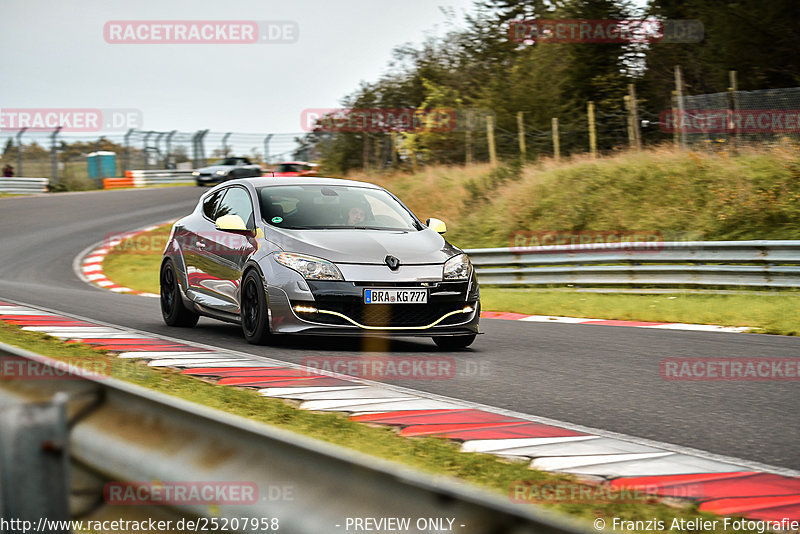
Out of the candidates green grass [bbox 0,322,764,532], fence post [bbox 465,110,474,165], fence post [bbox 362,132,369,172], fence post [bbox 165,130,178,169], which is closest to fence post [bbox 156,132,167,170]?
fence post [bbox 165,130,178,169]

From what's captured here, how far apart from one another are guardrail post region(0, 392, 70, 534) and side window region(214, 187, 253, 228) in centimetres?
697

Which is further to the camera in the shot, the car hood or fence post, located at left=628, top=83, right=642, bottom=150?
fence post, located at left=628, top=83, right=642, bottom=150

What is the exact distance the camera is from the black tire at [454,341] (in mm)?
8992

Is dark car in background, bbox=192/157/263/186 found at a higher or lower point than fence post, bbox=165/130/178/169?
lower

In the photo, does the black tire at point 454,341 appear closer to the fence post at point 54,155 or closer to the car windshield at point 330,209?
the car windshield at point 330,209

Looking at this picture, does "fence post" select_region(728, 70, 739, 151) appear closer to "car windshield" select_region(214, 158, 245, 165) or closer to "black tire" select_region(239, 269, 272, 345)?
"black tire" select_region(239, 269, 272, 345)

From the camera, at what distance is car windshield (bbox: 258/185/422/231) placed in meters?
9.12

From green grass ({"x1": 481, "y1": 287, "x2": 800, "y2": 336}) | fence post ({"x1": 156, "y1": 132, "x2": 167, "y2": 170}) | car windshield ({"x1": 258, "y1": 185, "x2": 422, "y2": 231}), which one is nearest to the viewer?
car windshield ({"x1": 258, "y1": 185, "x2": 422, "y2": 231})

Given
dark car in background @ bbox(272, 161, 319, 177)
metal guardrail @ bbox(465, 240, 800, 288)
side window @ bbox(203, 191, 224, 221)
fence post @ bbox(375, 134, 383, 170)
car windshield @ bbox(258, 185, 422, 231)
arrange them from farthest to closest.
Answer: dark car in background @ bbox(272, 161, 319, 177) < fence post @ bbox(375, 134, 383, 170) < metal guardrail @ bbox(465, 240, 800, 288) < side window @ bbox(203, 191, 224, 221) < car windshield @ bbox(258, 185, 422, 231)

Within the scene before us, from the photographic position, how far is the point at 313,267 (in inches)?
325

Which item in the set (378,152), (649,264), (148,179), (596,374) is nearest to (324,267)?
(596,374)

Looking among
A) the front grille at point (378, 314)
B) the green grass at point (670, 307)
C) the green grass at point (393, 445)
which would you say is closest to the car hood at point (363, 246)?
the front grille at point (378, 314)

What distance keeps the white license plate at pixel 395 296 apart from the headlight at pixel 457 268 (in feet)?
1.06

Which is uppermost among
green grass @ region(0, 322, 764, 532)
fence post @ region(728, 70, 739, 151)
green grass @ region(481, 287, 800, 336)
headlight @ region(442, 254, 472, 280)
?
fence post @ region(728, 70, 739, 151)
